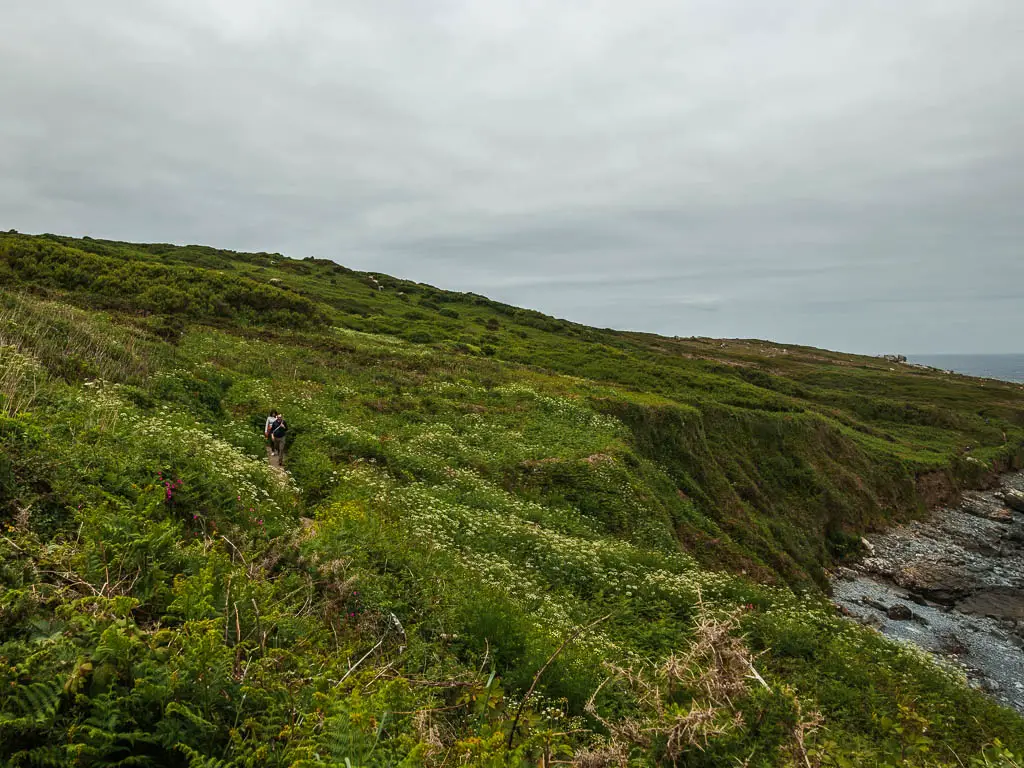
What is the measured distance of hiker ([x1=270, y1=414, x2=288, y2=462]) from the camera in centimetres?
1611

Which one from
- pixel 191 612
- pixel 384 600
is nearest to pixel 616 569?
pixel 384 600

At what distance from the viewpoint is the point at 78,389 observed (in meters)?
11.9

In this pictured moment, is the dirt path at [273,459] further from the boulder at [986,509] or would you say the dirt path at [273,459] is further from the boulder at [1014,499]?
the boulder at [1014,499]

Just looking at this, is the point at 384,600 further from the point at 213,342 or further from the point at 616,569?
the point at 213,342

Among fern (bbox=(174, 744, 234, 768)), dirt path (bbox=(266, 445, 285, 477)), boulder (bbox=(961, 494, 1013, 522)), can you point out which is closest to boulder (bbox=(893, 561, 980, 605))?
boulder (bbox=(961, 494, 1013, 522))

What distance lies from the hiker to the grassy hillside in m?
1.08

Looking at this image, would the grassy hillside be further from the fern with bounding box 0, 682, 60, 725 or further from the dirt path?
the dirt path

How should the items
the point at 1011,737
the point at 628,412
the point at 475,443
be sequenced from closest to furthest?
the point at 1011,737, the point at 475,443, the point at 628,412

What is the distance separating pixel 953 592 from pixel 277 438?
3626 cm

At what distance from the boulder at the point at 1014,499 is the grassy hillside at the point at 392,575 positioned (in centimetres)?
2716

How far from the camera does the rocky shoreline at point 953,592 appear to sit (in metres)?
21.8

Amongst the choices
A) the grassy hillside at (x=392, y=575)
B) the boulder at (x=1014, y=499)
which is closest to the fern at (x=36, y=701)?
the grassy hillside at (x=392, y=575)

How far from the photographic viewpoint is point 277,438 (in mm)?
16219

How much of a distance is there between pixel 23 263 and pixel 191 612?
140 feet
